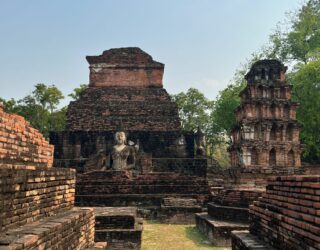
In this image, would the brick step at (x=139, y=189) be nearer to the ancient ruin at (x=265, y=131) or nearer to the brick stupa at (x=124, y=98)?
the ancient ruin at (x=265, y=131)

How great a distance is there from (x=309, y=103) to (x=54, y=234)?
79.8 feet

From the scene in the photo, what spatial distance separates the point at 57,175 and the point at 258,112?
58.0ft

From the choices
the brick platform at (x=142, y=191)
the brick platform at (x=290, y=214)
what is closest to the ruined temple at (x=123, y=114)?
the brick platform at (x=142, y=191)

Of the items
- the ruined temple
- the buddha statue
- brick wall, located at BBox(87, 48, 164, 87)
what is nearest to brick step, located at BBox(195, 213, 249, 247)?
the buddha statue

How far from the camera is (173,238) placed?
830cm

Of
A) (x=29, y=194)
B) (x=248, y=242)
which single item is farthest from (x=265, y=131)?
(x=29, y=194)

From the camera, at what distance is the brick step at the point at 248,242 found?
4.14 m

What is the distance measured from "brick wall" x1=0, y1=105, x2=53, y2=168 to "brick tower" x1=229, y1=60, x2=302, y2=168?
1598 cm

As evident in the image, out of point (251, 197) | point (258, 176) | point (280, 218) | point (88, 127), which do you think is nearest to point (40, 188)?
point (280, 218)

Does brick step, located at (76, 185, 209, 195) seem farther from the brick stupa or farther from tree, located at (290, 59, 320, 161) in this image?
tree, located at (290, 59, 320, 161)

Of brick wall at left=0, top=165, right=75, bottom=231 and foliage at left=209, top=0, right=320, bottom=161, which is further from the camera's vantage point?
foliage at left=209, top=0, right=320, bottom=161

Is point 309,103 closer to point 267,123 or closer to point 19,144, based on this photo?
point 267,123

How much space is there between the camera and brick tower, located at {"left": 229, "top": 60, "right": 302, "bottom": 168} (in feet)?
66.5

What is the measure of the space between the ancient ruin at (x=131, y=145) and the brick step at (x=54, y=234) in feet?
20.5
